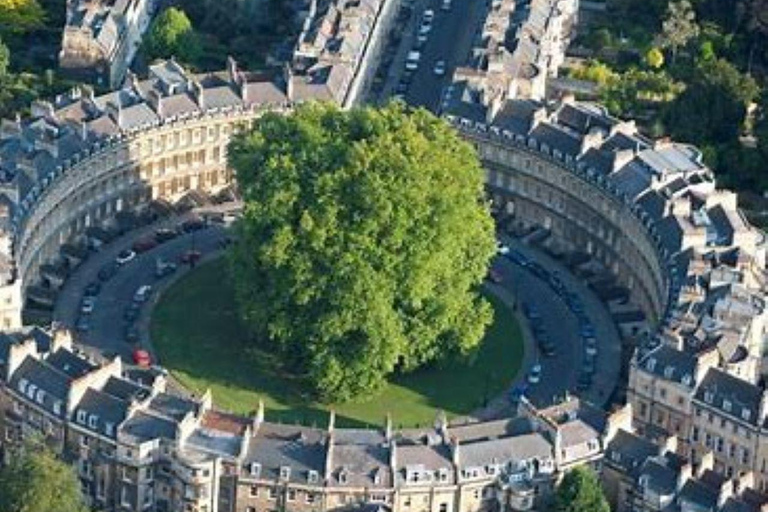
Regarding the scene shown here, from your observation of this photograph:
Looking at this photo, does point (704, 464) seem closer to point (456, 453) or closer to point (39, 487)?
point (456, 453)

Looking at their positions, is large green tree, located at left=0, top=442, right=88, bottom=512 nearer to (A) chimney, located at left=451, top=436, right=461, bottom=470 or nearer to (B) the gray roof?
(A) chimney, located at left=451, top=436, right=461, bottom=470

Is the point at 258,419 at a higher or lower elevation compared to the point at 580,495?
higher

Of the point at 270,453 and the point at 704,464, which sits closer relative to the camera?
the point at 270,453

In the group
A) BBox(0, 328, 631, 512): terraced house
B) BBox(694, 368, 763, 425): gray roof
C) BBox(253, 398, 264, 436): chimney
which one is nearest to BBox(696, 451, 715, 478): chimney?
BBox(694, 368, 763, 425): gray roof

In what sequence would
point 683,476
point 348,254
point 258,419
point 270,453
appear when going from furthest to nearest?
point 348,254, point 258,419, point 270,453, point 683,476

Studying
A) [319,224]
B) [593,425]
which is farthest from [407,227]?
[593,425]

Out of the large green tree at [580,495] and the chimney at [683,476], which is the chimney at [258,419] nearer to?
the large green tree at [580,495]

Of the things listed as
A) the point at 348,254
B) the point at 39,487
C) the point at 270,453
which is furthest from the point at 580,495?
the point at 39,487

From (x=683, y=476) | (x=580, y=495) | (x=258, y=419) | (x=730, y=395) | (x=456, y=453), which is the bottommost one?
(x=580, y=495)
